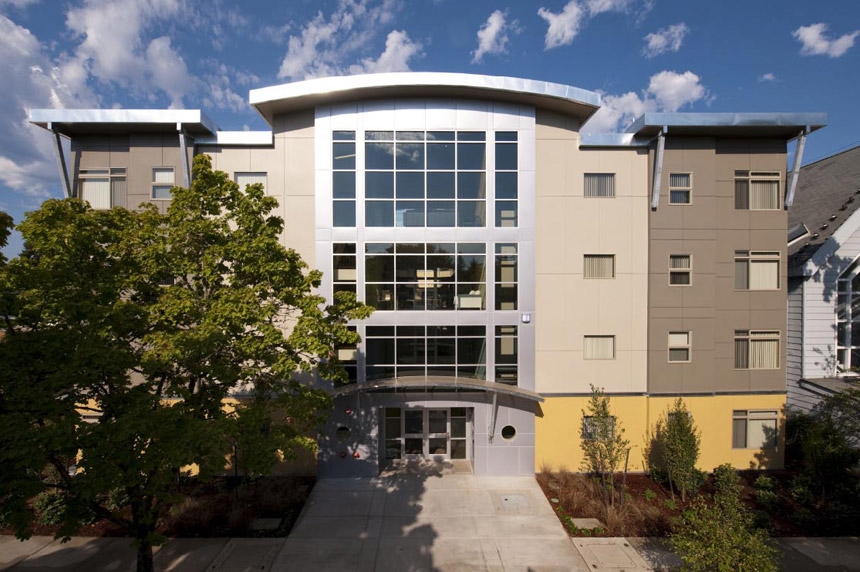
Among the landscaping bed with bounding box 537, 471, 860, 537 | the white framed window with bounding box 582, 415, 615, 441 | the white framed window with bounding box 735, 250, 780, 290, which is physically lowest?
the landscaping bed with bounding box 537, 471, 860, 537

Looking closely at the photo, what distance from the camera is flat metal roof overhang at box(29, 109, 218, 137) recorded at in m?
12.1

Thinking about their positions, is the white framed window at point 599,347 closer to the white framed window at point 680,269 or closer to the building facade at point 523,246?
the building facade at point 523,246

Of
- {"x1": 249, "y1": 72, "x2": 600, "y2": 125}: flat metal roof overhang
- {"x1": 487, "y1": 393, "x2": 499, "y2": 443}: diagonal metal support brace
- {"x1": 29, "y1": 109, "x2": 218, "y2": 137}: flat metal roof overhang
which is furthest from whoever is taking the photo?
{"x1": 487, "y1": 393, "x2": 499, "y2": 443}: diagonal metal support brace

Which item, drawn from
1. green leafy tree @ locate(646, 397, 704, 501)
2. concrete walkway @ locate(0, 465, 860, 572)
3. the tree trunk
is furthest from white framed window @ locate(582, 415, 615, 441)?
the tree trunk

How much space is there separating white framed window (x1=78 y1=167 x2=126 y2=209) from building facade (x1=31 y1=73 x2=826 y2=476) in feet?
0.18

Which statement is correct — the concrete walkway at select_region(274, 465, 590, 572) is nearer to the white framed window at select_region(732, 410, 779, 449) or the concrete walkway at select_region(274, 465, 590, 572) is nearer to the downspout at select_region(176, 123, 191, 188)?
the white framed window at select_region(732, 410, 779, 449)

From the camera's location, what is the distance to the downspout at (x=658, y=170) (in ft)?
41.8

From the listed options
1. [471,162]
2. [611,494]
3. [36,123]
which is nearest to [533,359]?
[611,494]

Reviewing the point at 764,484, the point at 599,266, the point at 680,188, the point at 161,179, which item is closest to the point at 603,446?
the point at 764,484

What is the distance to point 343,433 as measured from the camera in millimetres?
13203

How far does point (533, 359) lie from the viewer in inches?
522

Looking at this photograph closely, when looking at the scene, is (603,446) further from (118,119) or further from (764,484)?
(118,119)

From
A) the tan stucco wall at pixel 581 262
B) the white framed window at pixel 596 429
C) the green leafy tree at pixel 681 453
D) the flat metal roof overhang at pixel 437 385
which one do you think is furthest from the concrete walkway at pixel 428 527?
the green leafy tree at pixel 681 453

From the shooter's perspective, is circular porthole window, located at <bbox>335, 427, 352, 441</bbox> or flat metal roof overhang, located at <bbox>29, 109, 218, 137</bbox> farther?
circular porthole window, located at <bbox>335, 427, 352, 441</bbox>
